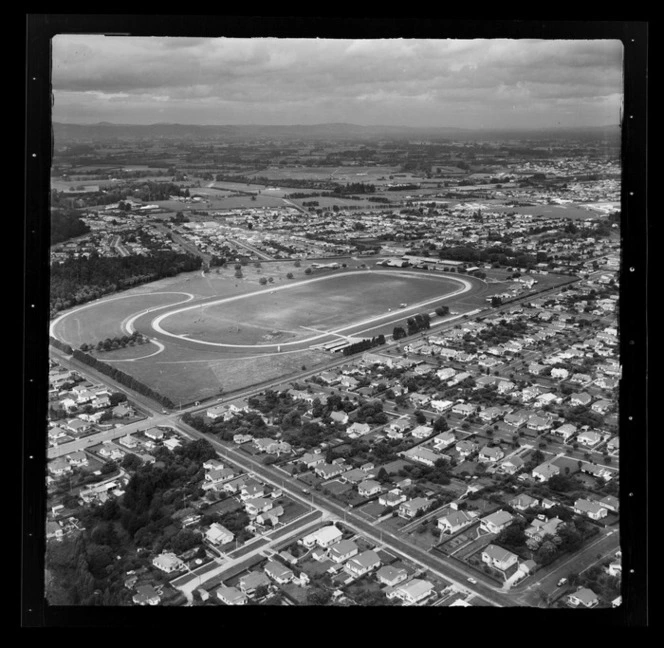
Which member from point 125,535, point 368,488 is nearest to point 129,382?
point 125,535

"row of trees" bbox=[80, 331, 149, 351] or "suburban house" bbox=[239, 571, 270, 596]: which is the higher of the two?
"row of trees" bbox=[80, 331, 149, 351]

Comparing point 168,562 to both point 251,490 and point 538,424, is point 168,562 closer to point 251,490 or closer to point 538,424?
point 251,490

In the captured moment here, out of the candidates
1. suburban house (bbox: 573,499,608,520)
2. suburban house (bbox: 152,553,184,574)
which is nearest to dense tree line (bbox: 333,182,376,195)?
suburban house (bbox: 573,499,608,520)

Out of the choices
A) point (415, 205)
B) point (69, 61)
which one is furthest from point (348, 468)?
point (69, 61)

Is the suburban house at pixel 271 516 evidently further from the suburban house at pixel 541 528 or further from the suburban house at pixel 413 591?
the suburban house at pixel 541 528

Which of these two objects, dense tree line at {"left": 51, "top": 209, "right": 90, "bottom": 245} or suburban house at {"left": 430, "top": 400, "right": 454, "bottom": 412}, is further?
suburban house at {"left": 430, "top": 400, "right": 454, "bottom": 412}

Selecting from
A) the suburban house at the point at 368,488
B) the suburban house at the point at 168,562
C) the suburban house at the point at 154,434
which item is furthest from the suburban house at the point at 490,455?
the suburban house at the point at 154,434

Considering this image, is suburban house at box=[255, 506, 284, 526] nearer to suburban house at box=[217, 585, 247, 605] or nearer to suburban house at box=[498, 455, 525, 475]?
suburban house at box=[217, 585, 247, 605]
